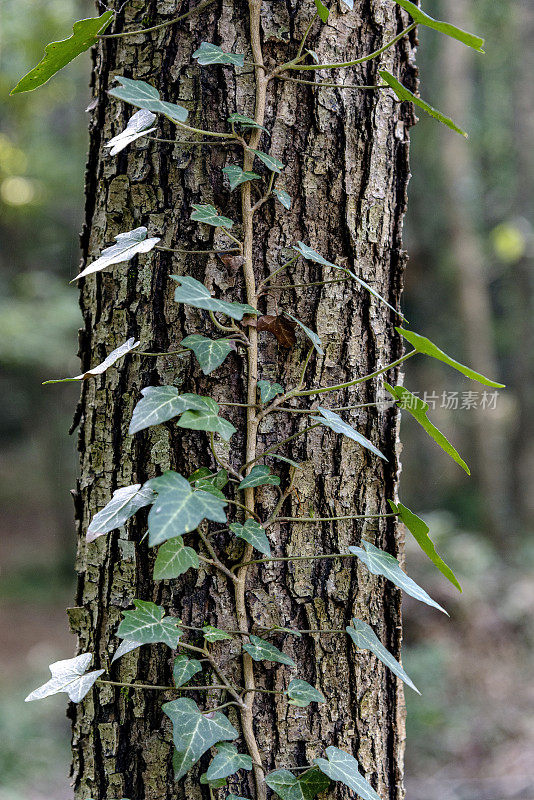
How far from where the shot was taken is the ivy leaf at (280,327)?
2.86 feet

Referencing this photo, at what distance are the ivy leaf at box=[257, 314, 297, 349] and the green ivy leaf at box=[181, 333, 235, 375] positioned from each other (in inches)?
3.8

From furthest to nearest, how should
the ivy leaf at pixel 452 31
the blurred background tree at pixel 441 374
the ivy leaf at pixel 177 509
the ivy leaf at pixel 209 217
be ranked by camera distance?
the blurred background tree at pixel 441 374, the ivy leaf at pixel 209 217, the ivy leaf at pixel 452 31, the ivy leaf at pixel 177 509

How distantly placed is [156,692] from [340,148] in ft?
2.53

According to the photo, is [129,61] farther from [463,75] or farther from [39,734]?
[463,75]

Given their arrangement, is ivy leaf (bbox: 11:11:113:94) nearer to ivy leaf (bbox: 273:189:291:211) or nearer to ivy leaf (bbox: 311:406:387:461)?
ivy leaf (bbox: 273:189:291:211)

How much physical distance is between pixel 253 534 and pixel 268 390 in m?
0.18

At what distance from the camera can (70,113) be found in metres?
9.24

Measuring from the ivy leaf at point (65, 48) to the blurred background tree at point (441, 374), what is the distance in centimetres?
366

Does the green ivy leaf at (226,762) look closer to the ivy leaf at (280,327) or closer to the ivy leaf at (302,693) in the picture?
the ivy leaf at (302,693)

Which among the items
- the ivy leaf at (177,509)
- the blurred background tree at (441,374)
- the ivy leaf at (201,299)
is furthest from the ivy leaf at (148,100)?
the blurred background tree at (441,374)

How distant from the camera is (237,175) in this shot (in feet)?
2.72

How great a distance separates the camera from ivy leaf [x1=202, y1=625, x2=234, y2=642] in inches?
31.6

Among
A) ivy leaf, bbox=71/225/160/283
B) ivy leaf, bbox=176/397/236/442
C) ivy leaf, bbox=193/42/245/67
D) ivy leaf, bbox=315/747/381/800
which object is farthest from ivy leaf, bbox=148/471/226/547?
ivy leaf, bbox=193/42/245/67

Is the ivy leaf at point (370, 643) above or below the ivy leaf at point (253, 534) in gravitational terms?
below
